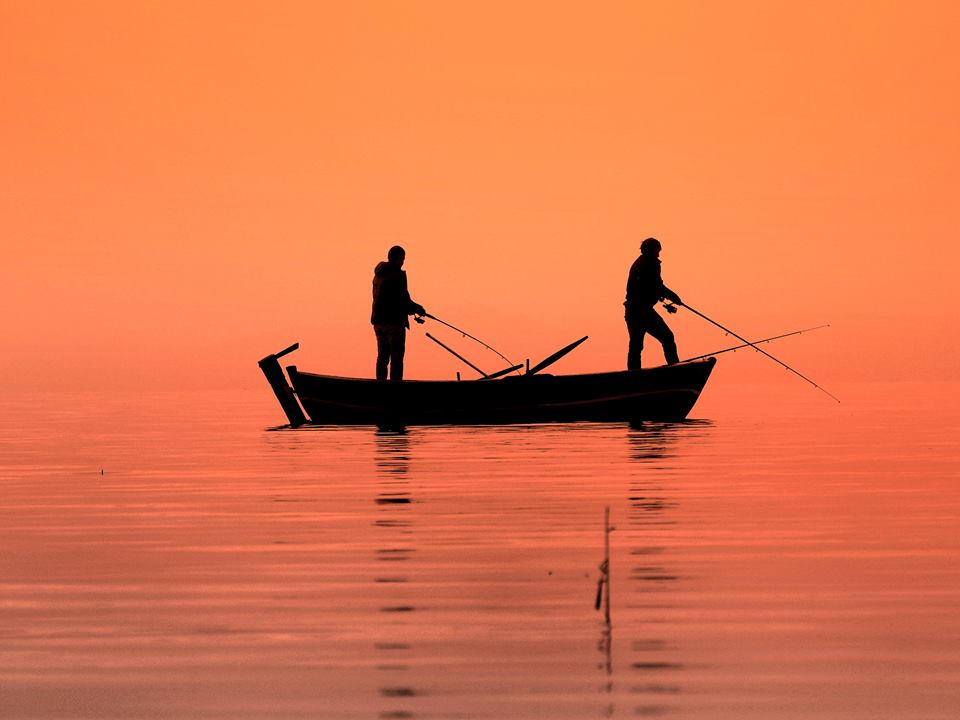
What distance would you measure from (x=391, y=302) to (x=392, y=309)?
103mm

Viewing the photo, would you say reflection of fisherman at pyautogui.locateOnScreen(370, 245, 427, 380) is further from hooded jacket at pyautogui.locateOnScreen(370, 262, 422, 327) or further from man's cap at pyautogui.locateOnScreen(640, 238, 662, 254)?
man's cap at pyautogui.locateOnScreen(640, 238, 662, 254)

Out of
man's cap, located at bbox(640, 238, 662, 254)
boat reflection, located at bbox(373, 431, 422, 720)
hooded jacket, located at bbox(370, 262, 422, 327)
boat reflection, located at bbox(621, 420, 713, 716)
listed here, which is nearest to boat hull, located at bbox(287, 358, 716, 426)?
hooded jacket, located at bbox(370, 262, 422, 327)

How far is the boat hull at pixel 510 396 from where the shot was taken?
82.1 ft

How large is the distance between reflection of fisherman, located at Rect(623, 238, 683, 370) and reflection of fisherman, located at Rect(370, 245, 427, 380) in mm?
3039

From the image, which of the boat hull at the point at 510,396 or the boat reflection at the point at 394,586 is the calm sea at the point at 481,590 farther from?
the boat hull at the point at 510,396

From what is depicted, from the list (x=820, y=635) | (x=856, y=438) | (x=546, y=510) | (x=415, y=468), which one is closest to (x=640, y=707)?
(x=820, y=635)

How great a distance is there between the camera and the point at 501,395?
991 inches

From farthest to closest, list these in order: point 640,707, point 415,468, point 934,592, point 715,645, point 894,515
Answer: point 415,468 < point 894,515 < point 934,592 < point 715,645 < point 640,707

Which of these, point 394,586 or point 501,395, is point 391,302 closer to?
point 501,395

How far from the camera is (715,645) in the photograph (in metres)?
7.35

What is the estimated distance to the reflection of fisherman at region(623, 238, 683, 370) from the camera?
24.9 metres

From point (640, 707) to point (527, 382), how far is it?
1885 cm

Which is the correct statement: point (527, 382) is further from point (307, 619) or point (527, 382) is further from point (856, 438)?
point (307, 619)

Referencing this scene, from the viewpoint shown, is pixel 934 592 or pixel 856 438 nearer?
pixel 934 592
